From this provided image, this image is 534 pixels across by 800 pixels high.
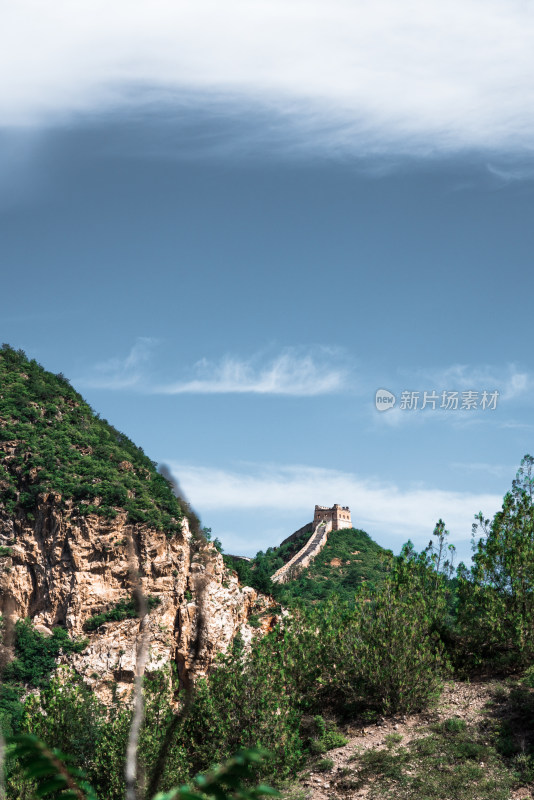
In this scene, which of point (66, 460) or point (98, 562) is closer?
point (98, 562)

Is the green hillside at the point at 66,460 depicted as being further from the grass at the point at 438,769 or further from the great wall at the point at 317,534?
the great wall at the point at 317,534

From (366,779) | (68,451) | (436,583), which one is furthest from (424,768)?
(68,451)

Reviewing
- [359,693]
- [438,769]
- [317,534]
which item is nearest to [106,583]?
[359,693]

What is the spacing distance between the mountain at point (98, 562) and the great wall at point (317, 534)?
27.3 meters

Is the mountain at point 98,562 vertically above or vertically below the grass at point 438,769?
above

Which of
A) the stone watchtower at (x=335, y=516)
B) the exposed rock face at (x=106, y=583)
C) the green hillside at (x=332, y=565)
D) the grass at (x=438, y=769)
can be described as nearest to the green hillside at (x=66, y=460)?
the exposed rock face at (x=106, y=583)

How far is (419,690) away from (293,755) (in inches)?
170

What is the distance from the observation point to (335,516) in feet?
265

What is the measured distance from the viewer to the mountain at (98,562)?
33.3 metres

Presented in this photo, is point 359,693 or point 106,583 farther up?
point 106,583

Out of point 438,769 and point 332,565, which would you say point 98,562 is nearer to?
point 438,769

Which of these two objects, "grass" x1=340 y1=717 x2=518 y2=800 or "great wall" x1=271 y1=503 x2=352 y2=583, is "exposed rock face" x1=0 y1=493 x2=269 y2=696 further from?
"great wall" x1=271 y1=503 x2=352 y2=583

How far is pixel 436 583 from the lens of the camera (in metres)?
27.7

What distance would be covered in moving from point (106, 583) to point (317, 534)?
145 ft
